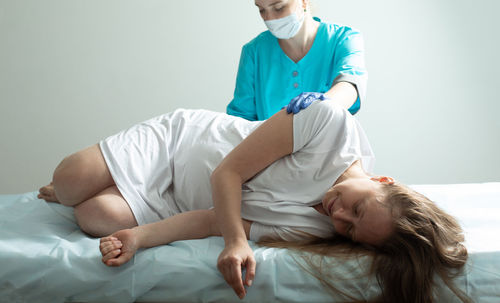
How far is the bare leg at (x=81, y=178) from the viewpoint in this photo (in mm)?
1356

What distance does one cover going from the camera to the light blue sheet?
1.09 m

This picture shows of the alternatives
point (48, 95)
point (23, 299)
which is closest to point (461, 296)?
point (23, 299)

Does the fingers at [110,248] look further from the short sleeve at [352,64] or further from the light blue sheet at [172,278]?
the short sleeve at [352,64]

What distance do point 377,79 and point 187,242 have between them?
6.98 feet

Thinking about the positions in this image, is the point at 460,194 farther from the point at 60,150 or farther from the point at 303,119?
the point at 60,150

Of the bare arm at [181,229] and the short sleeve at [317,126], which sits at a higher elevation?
the short sleeve at [317,126]

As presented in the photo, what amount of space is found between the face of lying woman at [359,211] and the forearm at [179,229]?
1.10 ft

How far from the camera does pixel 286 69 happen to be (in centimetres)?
211

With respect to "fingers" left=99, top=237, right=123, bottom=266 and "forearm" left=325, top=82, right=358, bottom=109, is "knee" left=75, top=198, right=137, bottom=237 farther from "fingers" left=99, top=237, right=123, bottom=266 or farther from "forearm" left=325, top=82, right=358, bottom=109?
"forearm" left=325, top=82, right=358, bottom=109

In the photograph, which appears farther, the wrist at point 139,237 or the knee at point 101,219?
the knee at point 101,219

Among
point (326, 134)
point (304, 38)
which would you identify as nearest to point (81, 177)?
point (326, 134)

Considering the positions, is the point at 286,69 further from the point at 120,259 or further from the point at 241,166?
the point at 120,259

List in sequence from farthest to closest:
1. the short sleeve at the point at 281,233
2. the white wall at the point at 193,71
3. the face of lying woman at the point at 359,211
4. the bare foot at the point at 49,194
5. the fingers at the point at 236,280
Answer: the white wall at the point at 193,71, the bare foot at the point at 49,194, the short sleeve at the point at 281,233, the face of lying woman at the point at 359,211, the fingers at the point at 236,280

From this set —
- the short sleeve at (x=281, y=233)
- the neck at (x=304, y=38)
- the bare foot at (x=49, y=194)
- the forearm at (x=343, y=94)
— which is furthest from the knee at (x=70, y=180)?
the neck at (x=304, y=38)
